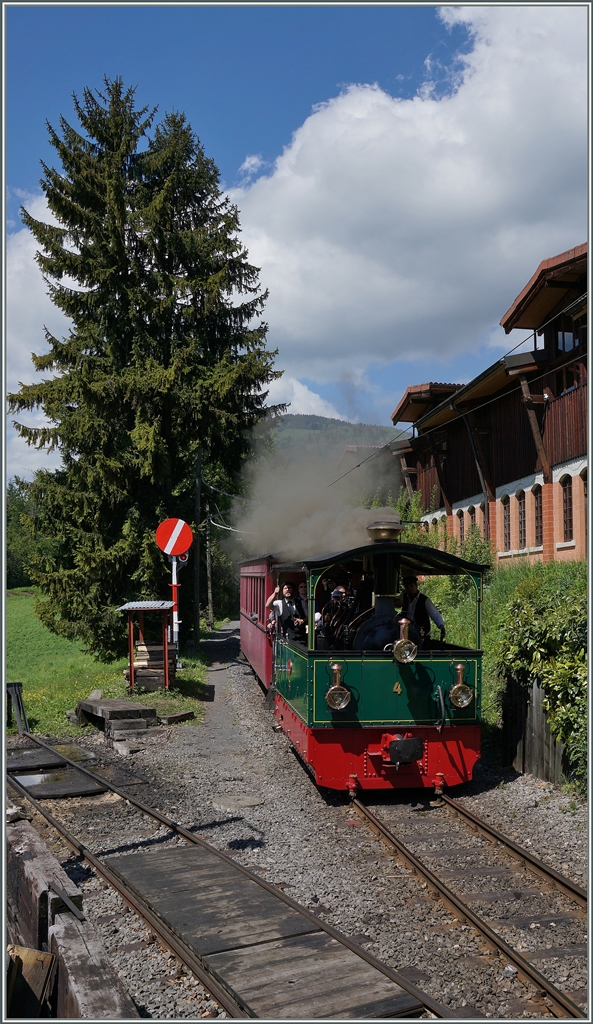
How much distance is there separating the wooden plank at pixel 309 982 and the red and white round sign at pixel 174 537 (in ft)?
36.7

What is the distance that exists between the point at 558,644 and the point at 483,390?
12796mm

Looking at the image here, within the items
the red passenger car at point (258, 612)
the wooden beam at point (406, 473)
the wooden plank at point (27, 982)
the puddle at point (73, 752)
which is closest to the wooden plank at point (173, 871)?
the wooden plank at point (27, 982)

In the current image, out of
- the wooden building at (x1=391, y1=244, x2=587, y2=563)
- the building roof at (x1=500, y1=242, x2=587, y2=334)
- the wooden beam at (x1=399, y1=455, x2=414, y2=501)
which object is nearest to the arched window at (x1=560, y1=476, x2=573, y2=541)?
the wooden building at (x1=391, y1=244, x2=587, y2=563)

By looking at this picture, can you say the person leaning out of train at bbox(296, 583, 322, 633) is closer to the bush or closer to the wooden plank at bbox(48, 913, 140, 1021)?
the bush

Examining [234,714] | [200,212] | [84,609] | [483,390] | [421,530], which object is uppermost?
[200,212]

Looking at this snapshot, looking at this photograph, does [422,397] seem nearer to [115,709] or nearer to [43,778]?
[115,709]

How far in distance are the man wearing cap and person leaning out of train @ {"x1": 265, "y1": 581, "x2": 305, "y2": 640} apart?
1658 mm

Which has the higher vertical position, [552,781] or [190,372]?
[190,372]

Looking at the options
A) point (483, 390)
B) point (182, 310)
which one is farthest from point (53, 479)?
point (483, 390)

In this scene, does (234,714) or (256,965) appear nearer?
(256,965)

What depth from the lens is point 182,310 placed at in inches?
846

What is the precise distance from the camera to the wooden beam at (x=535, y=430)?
1694 centimetres

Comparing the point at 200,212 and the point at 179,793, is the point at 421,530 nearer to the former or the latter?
the point at 200,212

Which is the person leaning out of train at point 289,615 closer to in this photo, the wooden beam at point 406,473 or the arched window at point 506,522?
the arched window at point 506,522
